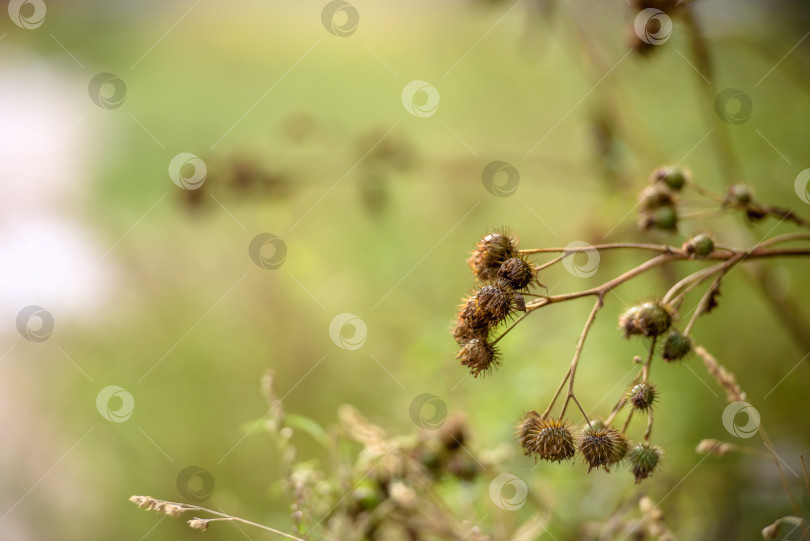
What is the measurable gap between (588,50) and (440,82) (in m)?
3.14

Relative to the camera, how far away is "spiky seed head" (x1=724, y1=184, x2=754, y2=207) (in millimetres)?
1139

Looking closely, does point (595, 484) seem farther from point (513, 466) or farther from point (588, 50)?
point (588, 50)

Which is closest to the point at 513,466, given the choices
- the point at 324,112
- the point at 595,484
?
the point at 595,484

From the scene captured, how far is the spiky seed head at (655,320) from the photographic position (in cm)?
94
